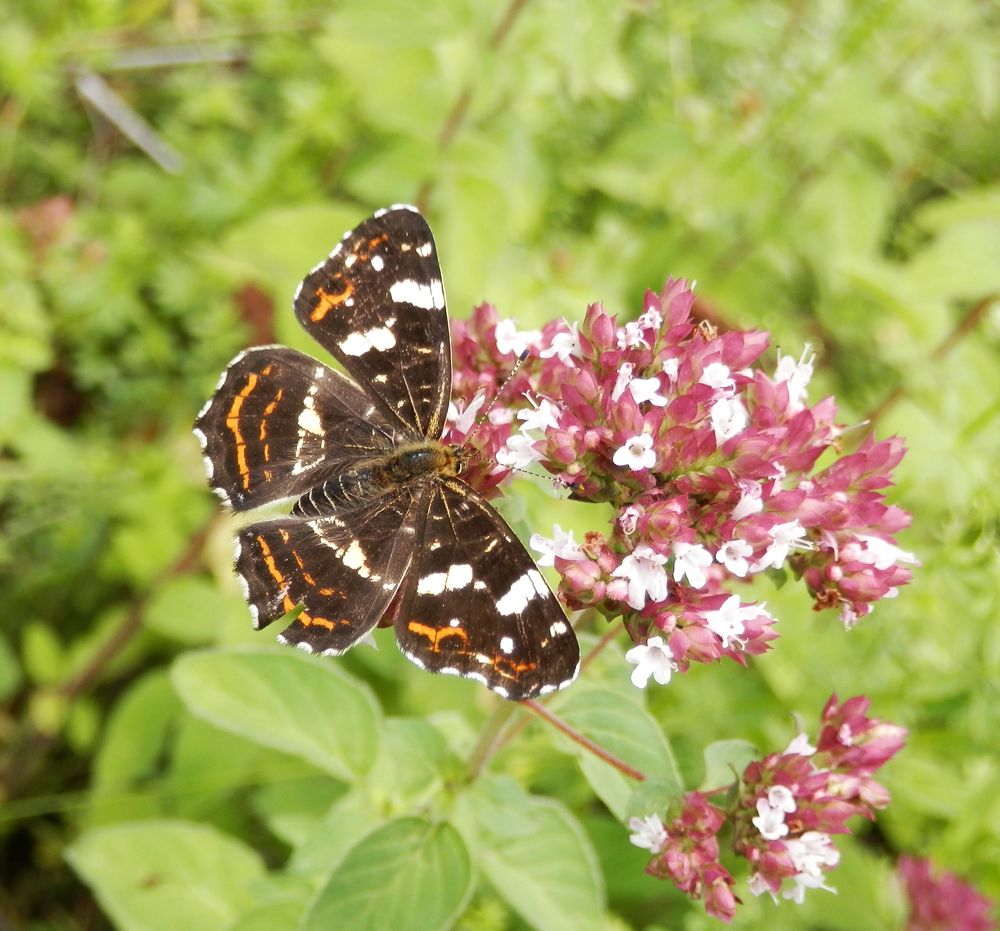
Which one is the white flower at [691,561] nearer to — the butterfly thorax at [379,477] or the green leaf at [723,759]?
the green leaf at [723,759]

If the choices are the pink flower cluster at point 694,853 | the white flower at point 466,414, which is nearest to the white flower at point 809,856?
the pink flower cluster at point 694,853

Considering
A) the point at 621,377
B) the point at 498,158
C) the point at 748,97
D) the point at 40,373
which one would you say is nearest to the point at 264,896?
the point at 621,377

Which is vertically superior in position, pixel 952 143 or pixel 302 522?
pixel 952 143

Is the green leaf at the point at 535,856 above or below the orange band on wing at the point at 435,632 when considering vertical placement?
below

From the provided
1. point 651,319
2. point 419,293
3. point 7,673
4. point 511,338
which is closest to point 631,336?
point 651,319

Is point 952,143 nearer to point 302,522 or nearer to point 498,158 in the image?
point 498,158
